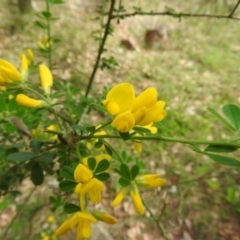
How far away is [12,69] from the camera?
0.49m

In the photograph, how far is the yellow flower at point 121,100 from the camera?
39cm

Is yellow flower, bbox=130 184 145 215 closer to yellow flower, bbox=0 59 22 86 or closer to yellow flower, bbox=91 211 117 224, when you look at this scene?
yellow flower, bbox=91 211 117 224

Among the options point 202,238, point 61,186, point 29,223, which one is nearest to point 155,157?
point 202,238

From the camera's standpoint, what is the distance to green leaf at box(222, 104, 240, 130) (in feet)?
1.36

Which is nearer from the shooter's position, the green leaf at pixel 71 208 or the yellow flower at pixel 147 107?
the yellow flower at pixel 147 107

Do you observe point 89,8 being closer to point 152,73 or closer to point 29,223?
point 152,73

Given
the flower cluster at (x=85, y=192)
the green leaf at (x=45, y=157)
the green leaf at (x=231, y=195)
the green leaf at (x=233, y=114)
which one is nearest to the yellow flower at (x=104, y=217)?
the flower cluster at (x=85, y=192)

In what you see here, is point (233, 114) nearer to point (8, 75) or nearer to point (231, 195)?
point (8, 75)

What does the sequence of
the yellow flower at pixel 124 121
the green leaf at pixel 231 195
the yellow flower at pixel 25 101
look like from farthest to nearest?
the green leaf at pixel 231 195
the yellow flower at pixel 25 101
the yellow flower at pixel 124 121

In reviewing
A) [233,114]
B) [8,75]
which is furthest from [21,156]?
[233,114]

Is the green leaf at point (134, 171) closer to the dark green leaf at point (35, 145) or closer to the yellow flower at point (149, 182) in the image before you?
the yellow flower at point (149, 182)

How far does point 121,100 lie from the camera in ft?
1.29

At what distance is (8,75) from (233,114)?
0.34 m

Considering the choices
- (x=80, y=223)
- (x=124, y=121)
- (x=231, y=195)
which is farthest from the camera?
(x=231, y=195)
